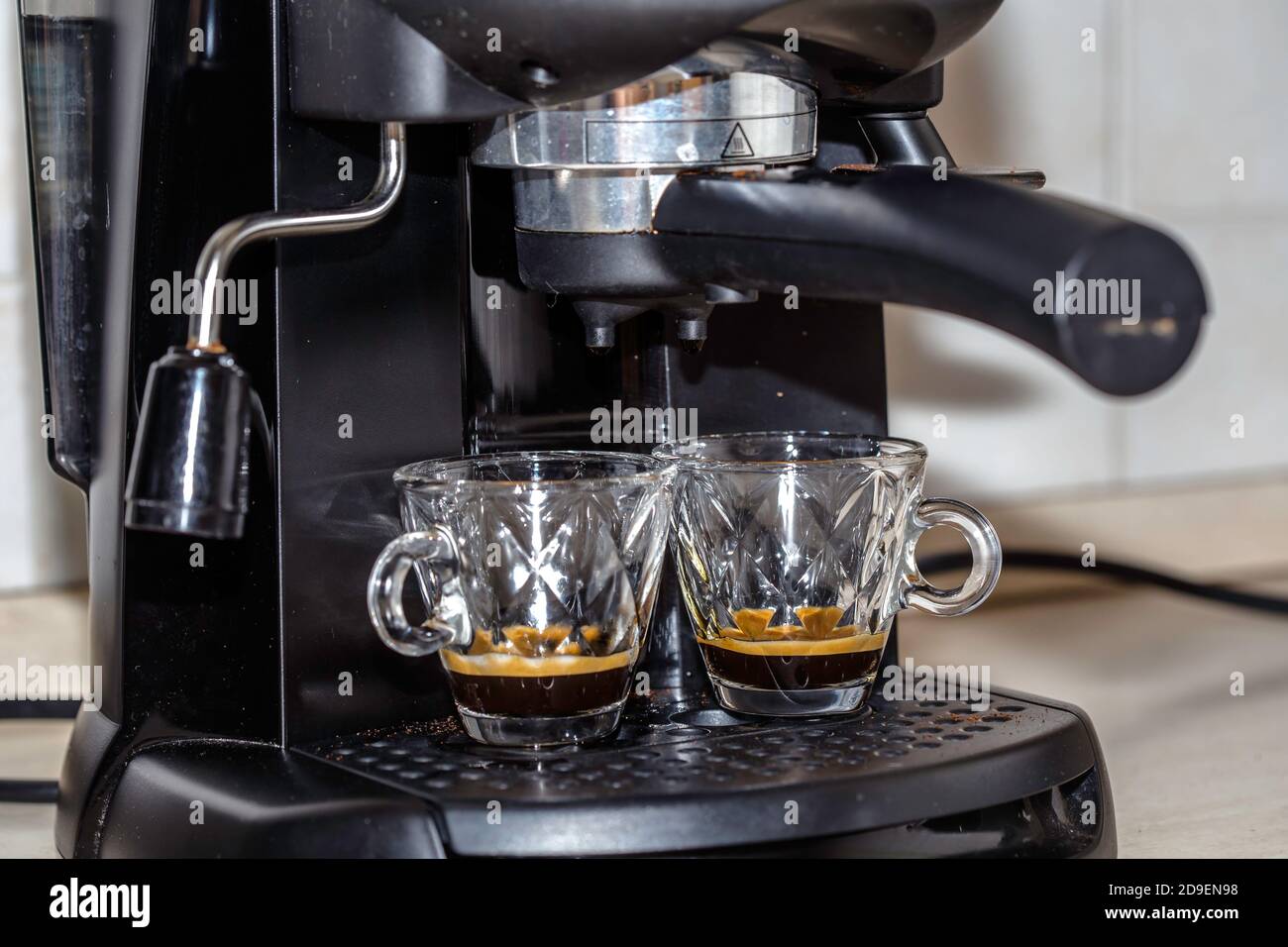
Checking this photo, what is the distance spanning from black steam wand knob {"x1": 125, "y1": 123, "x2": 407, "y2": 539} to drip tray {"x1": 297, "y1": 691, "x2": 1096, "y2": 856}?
0.23ft

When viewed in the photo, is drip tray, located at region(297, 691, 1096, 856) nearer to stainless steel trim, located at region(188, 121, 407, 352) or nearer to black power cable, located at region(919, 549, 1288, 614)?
stainless steel trim, located at region(188, 121, 407, 352)

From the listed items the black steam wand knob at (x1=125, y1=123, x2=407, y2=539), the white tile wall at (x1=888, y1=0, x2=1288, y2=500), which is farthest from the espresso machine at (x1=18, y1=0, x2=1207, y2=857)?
the white tile wall at (x1=888, y1=0, x2=1288, y2=500)

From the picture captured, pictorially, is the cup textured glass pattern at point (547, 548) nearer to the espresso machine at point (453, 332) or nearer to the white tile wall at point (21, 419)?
the espresso machine at point (453, 332)

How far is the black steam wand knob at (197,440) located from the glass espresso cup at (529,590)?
0.05 metres

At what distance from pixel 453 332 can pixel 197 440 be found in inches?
4.0

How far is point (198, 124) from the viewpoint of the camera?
38 centimetres

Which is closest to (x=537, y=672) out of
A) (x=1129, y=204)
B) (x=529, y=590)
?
(x=529, y=590)

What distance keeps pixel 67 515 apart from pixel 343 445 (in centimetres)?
33

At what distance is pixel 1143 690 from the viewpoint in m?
0.59

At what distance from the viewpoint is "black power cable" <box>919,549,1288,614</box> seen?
688 mm

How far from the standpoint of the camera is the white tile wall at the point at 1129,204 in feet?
2.58

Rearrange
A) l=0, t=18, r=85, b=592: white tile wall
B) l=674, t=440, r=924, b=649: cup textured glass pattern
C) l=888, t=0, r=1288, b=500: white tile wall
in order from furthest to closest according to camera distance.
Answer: l=888, t=0, r=1288, b=500: white tile wall
l=0, t=18, r=85, b=592: white tile wall
l=674, t=440, r=924, b=649: cup textured glass pattern
